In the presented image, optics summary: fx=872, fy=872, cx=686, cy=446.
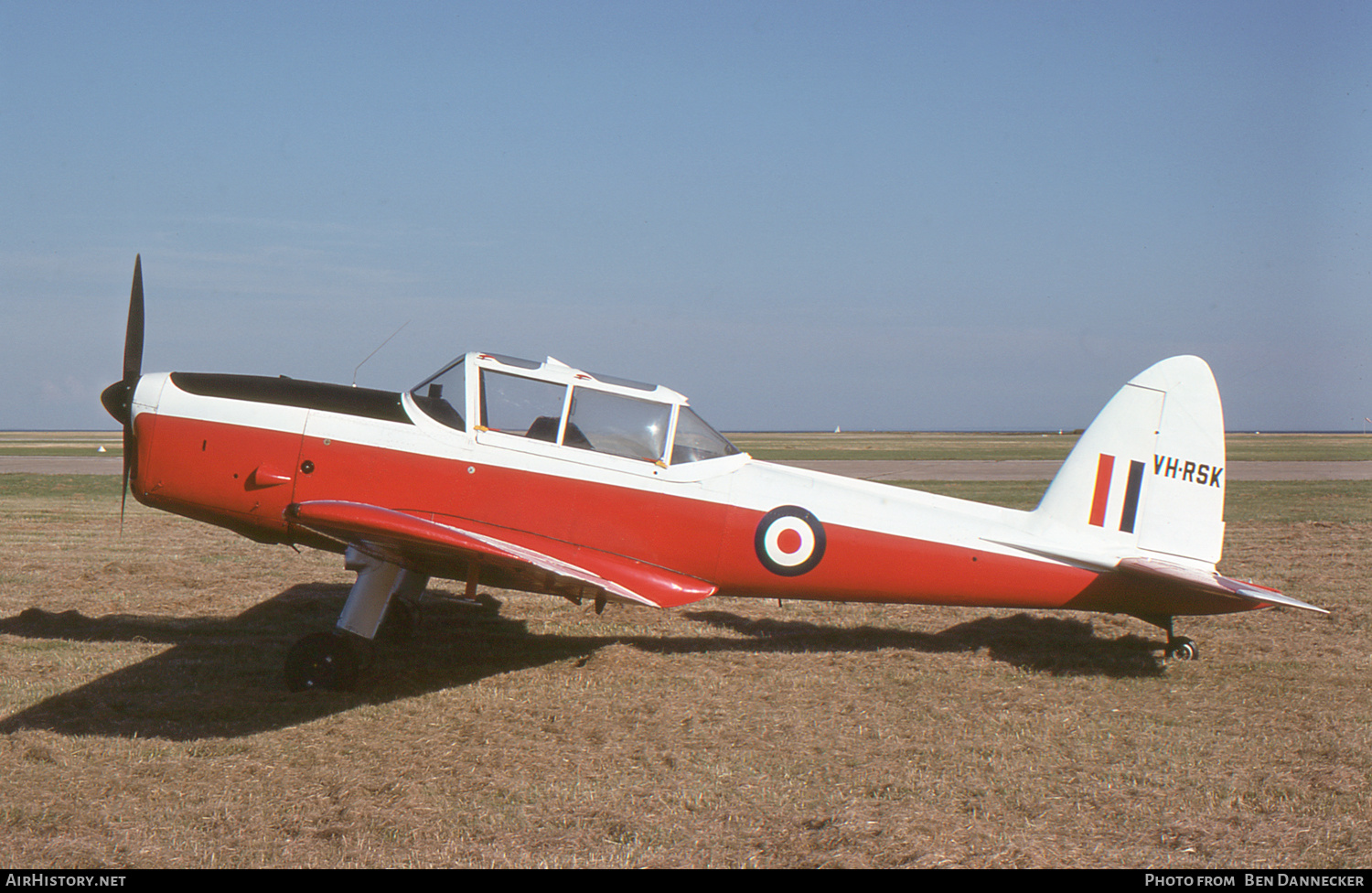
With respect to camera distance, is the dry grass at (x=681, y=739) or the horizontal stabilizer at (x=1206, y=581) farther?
the horizontal stabilizer at (x=1206, y=581)

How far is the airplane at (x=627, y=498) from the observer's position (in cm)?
602

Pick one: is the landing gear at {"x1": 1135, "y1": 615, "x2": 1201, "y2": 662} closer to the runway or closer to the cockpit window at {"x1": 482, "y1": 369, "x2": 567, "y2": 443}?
the cockpit window at {"x1": 482, "y1": 369, "x2": 567, "y2": 443}

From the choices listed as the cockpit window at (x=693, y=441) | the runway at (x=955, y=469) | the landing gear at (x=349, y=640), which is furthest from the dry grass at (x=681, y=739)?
the runway at (x=955, y=469)

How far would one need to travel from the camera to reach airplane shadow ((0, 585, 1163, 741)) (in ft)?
17.6

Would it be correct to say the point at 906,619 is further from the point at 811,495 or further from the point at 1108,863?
the point at 1108,863

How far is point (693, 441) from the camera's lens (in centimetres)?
654

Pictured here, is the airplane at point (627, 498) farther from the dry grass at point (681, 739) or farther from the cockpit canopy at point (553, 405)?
the dry grass at point (681, 739)

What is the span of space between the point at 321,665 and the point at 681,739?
101 inches

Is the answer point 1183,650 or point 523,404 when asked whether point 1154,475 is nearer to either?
point 1183,650

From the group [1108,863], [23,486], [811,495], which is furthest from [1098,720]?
[23,486]

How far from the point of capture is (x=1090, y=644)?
24.2ft

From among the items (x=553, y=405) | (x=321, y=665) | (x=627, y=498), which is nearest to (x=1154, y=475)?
(x=627, y=498)

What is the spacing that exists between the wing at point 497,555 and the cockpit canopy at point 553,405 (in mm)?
747

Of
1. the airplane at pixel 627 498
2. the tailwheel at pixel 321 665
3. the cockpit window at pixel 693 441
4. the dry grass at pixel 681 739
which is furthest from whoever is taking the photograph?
the cockpit window at pixel 693 441
